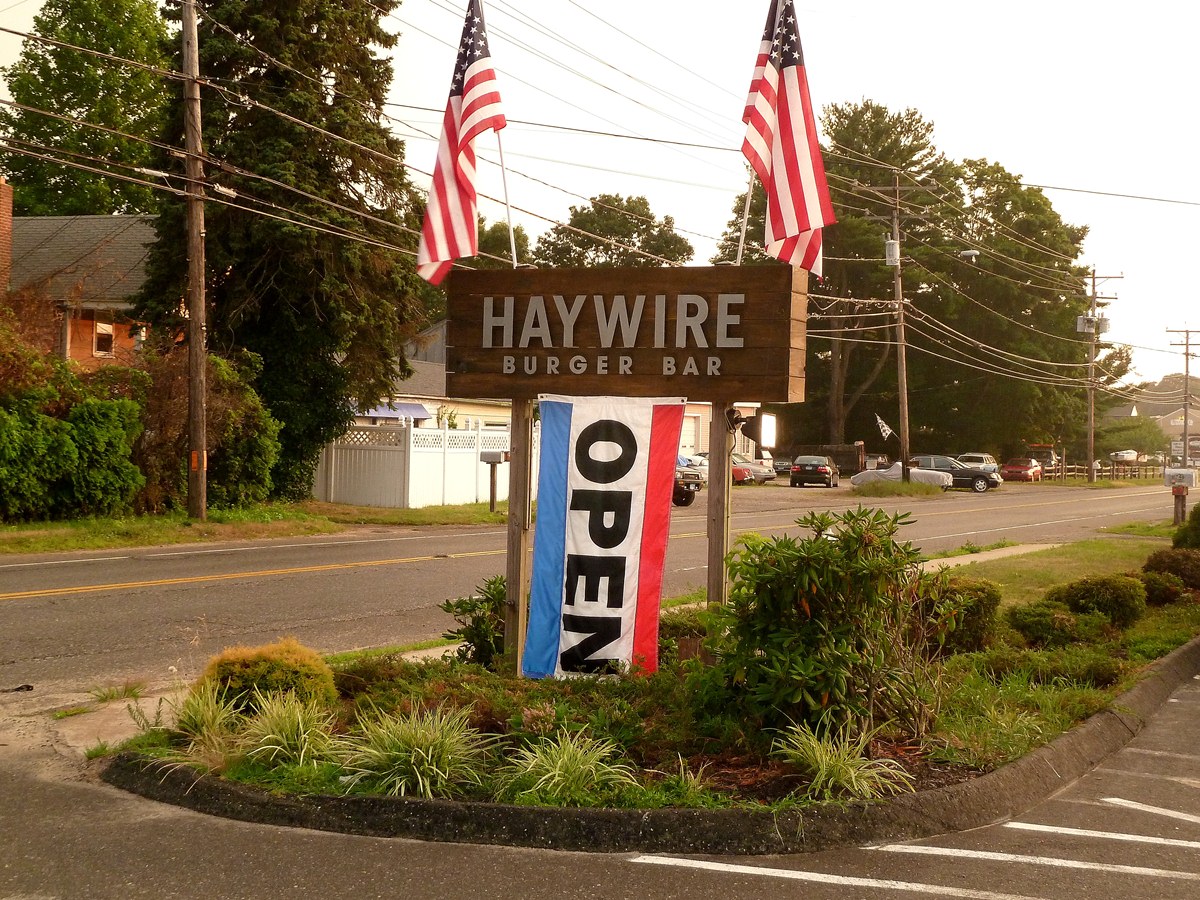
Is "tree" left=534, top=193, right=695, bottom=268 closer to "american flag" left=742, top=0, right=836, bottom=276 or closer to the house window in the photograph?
the house window

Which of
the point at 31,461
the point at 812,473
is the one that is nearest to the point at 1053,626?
the point at 31,461

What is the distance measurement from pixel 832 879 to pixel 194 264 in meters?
19.1

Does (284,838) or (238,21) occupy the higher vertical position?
(238,21)

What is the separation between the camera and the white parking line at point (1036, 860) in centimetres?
498

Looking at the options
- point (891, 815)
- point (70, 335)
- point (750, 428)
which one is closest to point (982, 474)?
point (70, 335)

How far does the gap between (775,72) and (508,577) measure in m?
3.92

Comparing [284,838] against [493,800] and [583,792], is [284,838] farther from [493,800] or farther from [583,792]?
[583,792]

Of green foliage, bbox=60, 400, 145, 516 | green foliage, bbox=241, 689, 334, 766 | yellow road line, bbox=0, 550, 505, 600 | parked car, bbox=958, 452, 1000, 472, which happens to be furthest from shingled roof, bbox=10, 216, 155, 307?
parked car, bbox=958, 452, 1000, 472

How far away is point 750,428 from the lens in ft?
30.0

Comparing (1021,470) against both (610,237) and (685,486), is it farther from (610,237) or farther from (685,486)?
(685,486)

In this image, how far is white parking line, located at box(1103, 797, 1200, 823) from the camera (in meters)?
5.86

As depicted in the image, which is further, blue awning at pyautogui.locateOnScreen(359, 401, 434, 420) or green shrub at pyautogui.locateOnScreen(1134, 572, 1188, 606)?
blue awning at pyautogui.locateOnScreen(359, 401, 434, 420)

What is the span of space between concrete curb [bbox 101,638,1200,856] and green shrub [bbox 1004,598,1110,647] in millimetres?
4526

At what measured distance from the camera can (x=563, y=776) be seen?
5.50m
